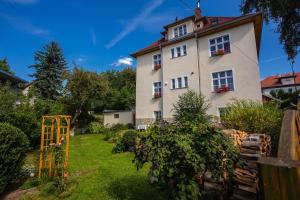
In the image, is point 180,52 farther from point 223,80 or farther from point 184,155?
point 184,155

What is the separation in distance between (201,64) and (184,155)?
14.4m

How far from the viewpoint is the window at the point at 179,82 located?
53.7ft

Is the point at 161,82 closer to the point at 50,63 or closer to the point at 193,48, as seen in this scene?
the point at 193,48

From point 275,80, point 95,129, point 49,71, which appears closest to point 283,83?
point 275,80

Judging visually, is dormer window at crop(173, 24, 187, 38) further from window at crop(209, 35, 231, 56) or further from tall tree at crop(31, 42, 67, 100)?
tall tree at crop(31, 42, 67, 100)

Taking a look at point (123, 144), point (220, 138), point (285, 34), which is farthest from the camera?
point (285, 34)

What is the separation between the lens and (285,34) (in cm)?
1066

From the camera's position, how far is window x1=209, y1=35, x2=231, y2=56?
1452cm

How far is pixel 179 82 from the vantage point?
1675 centimetres

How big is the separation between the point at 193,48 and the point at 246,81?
5583 millimetres

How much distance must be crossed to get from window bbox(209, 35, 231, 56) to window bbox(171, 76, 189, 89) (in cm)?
325

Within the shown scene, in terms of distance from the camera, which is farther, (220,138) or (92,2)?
(92,2)

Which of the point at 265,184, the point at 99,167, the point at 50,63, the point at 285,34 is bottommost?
the point at 99,167

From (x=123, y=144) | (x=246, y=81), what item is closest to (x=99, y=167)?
(x=123, y=144)
